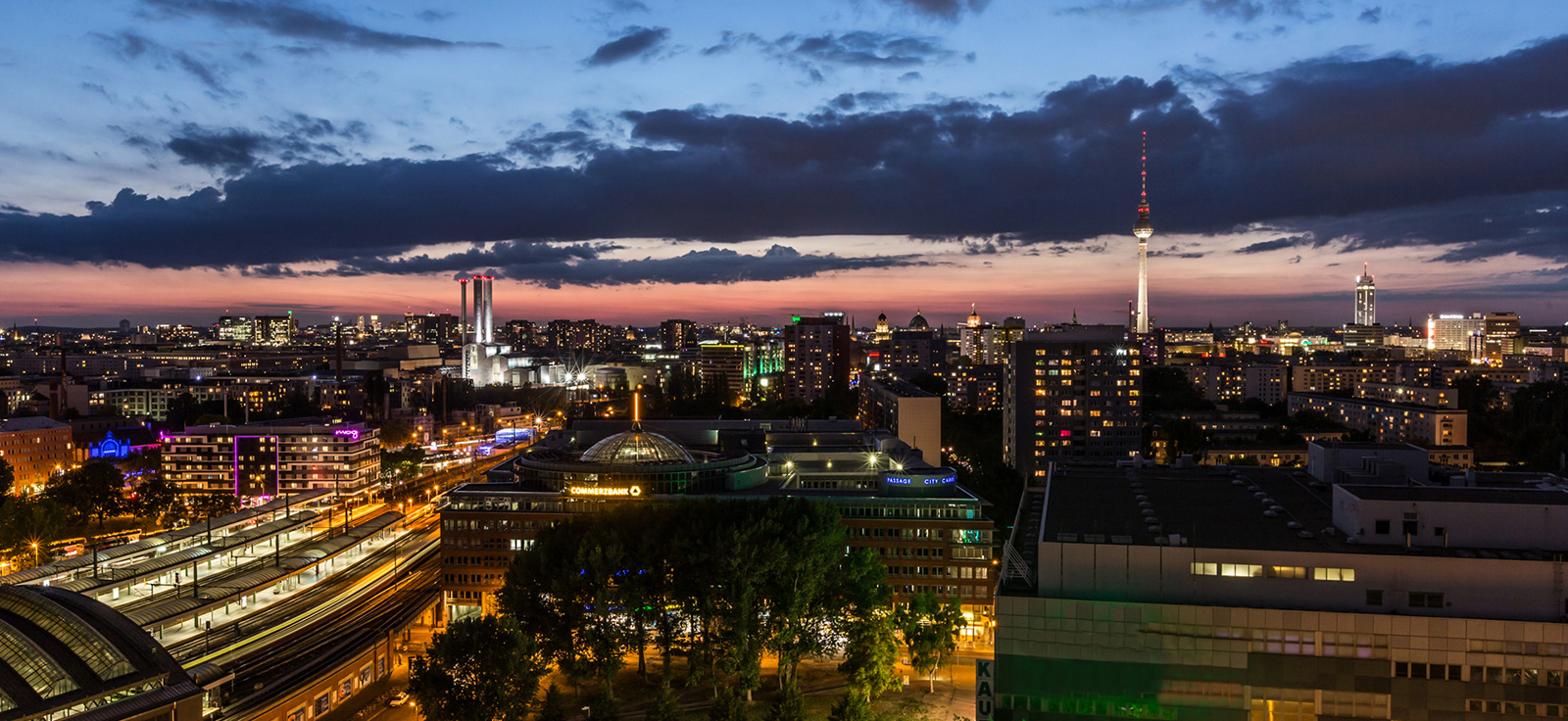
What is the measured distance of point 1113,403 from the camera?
83000 mm

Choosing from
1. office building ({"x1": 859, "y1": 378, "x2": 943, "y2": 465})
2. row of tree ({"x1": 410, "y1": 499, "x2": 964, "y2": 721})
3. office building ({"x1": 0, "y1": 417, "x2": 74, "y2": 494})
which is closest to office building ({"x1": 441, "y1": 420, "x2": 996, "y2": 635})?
row of tree ({"x1": 410, "y1": 499, "x2": 964, "y2": 721})

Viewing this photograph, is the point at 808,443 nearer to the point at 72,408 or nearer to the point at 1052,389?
the point at 1052,389

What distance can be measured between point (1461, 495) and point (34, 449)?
4189 inches

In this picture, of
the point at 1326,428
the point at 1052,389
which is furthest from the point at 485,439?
the point at 1326,428

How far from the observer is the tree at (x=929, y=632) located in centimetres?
3816

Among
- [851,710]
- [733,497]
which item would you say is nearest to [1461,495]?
[851,710]

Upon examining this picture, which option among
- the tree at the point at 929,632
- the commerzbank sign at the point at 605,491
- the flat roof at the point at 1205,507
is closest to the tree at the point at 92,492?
the commerzbank sign at the point at 605,491

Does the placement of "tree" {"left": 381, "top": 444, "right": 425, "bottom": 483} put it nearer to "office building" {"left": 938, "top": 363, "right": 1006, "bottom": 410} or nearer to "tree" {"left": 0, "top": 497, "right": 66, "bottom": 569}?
"tree" {"left": 0, "top": 497, "right": 66, "bottom": 569}

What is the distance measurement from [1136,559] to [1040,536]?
240cm

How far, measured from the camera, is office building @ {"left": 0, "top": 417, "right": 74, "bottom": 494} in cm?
8112

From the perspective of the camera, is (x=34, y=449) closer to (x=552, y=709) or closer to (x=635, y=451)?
(x=635, y=451)

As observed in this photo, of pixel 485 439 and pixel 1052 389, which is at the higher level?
pixel 1052 389

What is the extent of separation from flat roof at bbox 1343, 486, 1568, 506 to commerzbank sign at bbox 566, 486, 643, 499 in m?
34.7

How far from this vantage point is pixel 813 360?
498 feet
